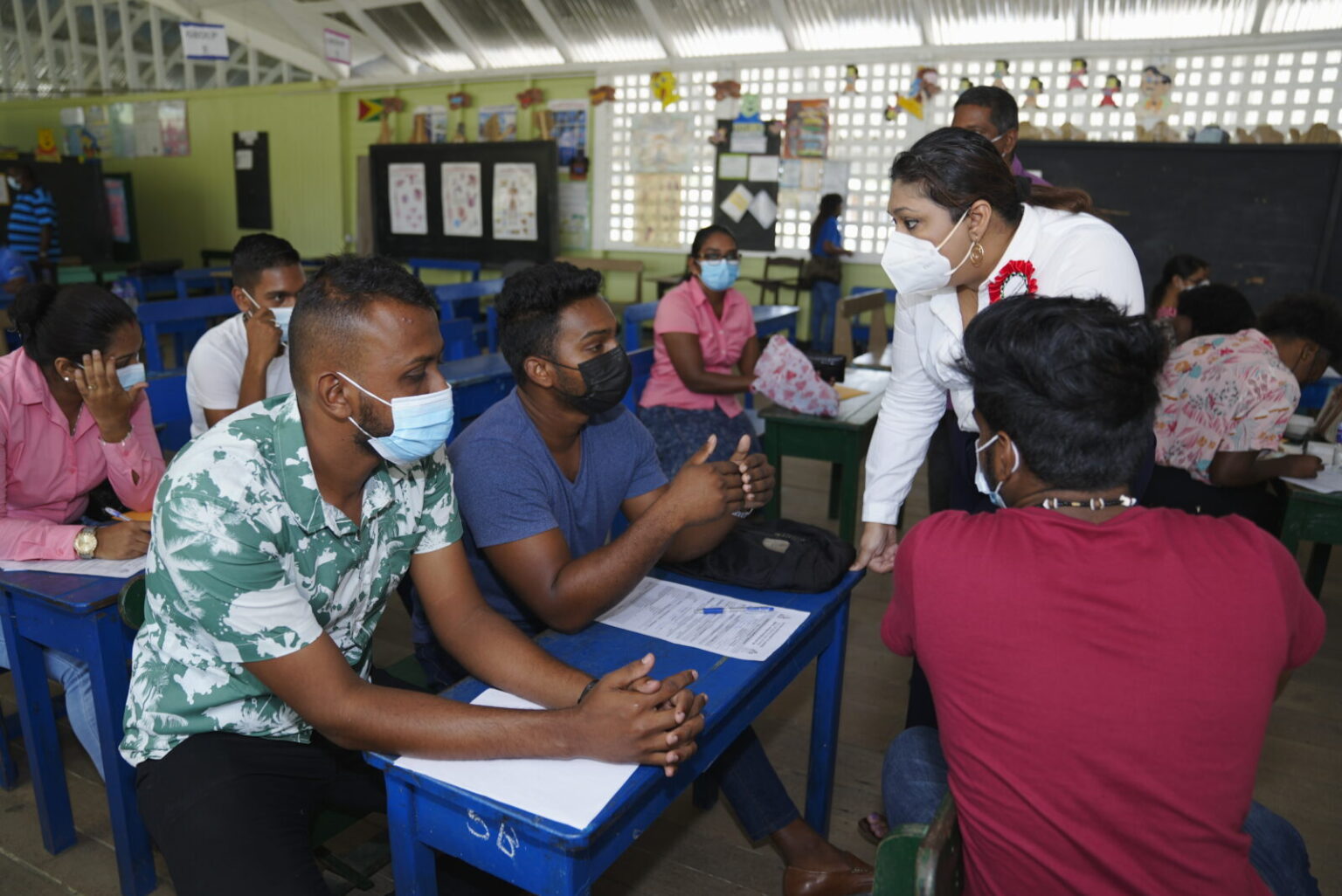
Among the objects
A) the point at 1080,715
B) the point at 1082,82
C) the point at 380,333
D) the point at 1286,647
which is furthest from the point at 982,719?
the point at 1082,82

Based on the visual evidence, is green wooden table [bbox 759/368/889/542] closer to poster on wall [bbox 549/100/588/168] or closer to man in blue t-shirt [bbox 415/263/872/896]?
man in blue t-shirt [bbox 415/263/872/896]

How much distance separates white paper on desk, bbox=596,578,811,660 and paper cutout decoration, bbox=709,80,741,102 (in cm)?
728

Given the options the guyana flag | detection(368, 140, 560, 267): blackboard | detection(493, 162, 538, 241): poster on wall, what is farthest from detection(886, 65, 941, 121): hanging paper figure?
the guyana flag

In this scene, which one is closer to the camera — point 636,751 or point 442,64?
point 636,751

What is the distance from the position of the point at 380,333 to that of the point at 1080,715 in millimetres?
997

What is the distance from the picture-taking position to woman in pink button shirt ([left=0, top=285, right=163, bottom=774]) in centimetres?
192

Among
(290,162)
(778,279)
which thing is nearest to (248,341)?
(778,279)

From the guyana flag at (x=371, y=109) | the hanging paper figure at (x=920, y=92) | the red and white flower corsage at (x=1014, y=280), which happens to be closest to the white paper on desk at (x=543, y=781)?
the red and white flower corsage at (x=1014, y=280)

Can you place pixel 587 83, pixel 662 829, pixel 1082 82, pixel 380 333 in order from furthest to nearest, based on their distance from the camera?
pixel 587 83, pixel 1082 82, pixel 662 829, pixel 380 333

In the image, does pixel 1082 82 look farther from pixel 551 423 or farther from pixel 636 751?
pixel 636 751

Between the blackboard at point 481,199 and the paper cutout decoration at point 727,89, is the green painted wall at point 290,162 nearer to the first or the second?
the blackboard at point 481,199

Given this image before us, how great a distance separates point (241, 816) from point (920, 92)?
754 cm

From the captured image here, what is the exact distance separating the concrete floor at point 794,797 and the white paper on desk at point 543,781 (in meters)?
0.88

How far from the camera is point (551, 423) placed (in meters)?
1.75
